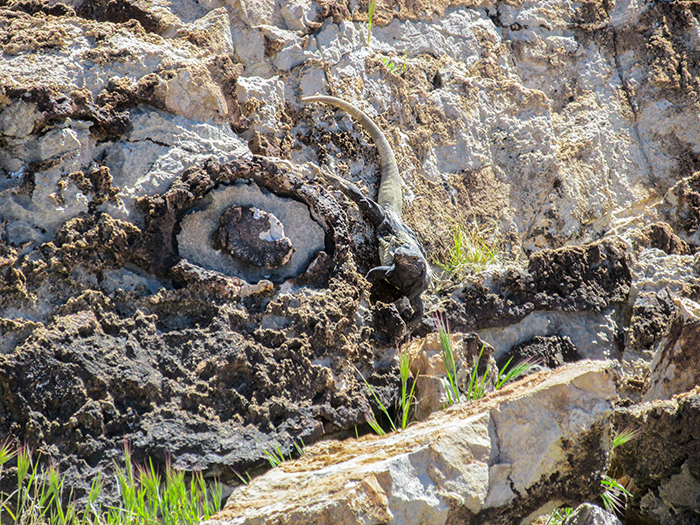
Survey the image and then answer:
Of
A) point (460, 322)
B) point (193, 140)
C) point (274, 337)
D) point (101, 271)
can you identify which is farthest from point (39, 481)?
point (460, 322)

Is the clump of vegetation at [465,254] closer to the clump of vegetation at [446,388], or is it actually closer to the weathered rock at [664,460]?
the clump of vegetation at [446,388]

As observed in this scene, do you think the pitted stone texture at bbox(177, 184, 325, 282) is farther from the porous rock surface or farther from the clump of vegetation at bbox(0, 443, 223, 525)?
the clump of vegetation at bbox(0, 443, 223, 525)

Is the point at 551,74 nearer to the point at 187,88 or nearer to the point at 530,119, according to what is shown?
the point at 530,119

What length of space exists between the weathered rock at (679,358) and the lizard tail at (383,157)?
1.87 metres

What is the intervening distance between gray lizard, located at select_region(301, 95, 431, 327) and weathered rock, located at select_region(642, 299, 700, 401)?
1.39 meters

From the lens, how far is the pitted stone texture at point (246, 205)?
10.8 ft

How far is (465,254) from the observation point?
4.46 m

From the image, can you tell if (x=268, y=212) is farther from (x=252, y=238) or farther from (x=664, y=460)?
(x=664, y=460)

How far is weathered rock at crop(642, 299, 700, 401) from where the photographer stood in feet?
10.5

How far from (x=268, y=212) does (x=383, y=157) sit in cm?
132

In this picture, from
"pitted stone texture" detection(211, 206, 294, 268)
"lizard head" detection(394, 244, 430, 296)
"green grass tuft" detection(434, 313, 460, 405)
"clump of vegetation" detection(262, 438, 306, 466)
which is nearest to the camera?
"clump of vegetation" detection(262, 438, 306, 466)

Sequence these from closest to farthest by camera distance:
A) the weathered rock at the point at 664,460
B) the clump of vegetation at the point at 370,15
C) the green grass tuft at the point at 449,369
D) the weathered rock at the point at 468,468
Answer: the weathered rock at the point at 468,468
the weathered rock at the point at 664,460
the green grass tuft at the point at 449,369
the clump of vegetation at the point at 370,15

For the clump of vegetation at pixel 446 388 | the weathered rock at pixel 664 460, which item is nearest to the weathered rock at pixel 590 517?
the weathered rock at pixel 664 460

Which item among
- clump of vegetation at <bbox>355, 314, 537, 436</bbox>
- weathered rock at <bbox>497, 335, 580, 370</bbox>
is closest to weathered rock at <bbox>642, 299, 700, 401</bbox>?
weathered rock at <bbox>497, 335, 580, 370</bbox>
